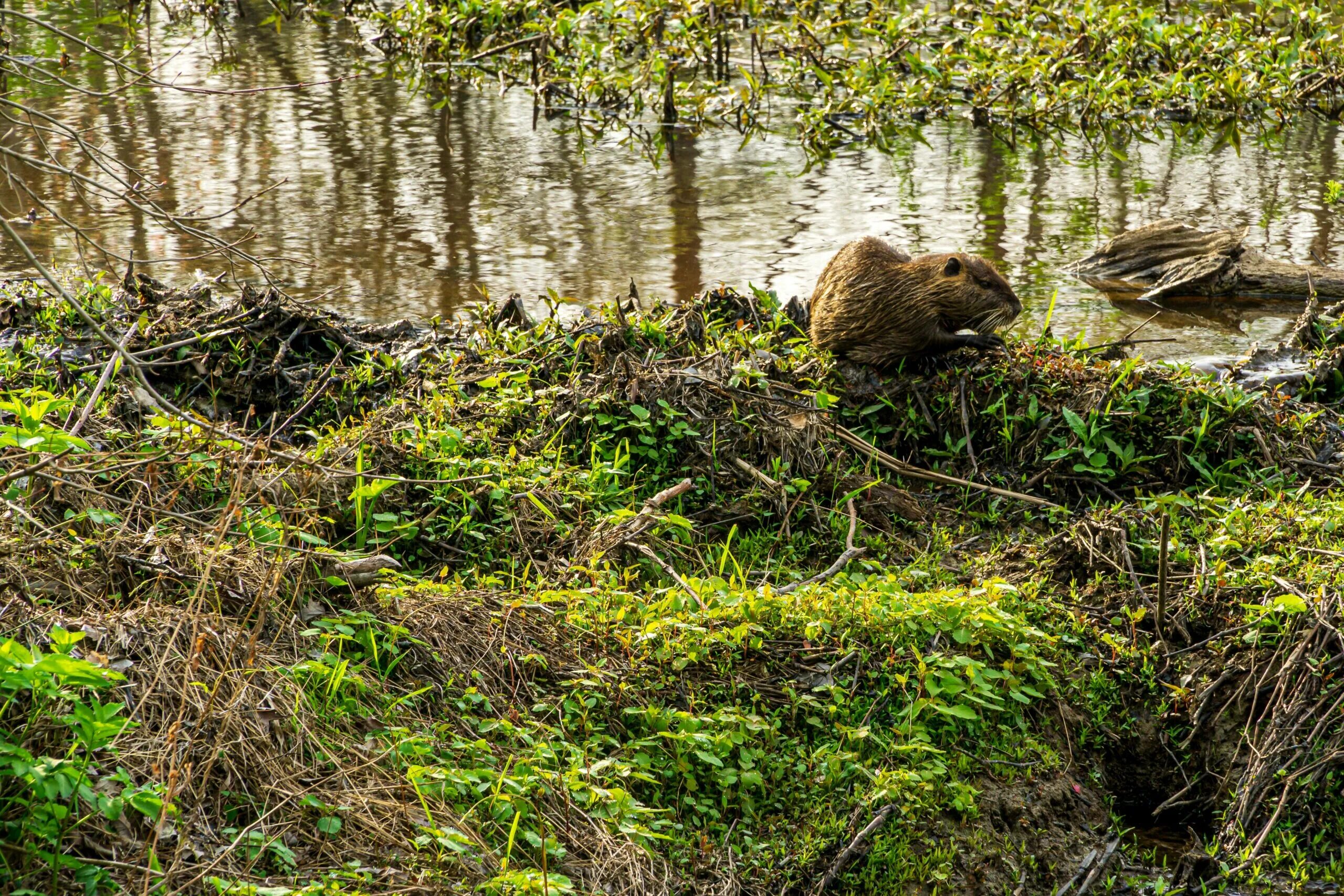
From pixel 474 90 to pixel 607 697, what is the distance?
9200 mm

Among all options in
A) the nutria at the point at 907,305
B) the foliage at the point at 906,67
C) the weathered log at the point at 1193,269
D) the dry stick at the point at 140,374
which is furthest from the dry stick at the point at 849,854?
the foliage at the point at 906,67

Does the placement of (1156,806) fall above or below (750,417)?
below

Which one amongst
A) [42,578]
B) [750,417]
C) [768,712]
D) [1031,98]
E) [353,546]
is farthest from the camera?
[1031,98]

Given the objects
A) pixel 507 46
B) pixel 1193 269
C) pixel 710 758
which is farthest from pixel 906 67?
pixel 710 758

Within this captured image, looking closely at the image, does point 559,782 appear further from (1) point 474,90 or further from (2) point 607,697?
(1) point 474,90

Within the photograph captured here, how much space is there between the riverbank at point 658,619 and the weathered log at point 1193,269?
→ 79.6 inches

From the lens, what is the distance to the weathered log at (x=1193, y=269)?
7.36 metres

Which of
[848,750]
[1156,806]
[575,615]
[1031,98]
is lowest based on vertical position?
[1156,806]

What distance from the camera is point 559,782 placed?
9.96 feet

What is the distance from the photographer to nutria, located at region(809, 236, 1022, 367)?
5.11 m

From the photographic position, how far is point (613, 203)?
28.9 ft

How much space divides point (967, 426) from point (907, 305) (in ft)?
1.87

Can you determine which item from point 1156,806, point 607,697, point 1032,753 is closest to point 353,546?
point 607,697

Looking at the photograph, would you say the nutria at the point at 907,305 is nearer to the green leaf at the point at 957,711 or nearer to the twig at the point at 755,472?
the twig at the point at 755,472
